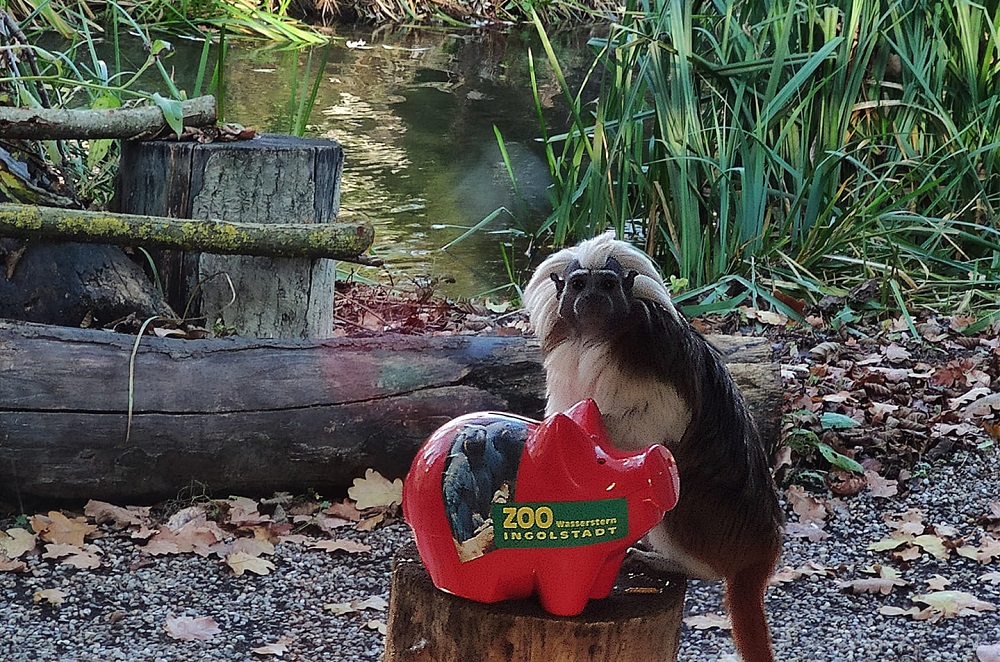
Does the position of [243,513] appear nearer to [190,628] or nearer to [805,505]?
[190,628]

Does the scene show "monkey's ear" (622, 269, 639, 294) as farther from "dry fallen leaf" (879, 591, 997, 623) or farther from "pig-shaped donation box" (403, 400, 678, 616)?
"dry fallen leaf" (879, 591, 997, 623)

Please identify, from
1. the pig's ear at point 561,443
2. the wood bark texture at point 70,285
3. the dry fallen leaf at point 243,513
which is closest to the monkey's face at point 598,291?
the pig's ear at point 561,443

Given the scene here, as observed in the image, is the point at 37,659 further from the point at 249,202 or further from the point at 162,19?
the point at 162,19

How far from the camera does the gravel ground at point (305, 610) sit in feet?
9.94

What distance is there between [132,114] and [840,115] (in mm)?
3520

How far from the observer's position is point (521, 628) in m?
2.02

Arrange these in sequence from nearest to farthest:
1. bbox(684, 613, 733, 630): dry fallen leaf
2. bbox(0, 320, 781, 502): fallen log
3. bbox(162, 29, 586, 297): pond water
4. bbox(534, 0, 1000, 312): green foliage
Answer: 1. bbox(684, 613, 733, 630): dry fallen leaf
2. bbox(0, 320, 781, 502): fallen log
3. bbox(534, 0, 1000, 312): green foliage
4. bbox(162, 29, 586, 297): pond water

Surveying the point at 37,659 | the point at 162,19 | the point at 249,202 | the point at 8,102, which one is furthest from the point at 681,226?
the point at 162,19

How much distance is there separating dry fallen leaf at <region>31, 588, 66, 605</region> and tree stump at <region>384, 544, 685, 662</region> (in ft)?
4.47

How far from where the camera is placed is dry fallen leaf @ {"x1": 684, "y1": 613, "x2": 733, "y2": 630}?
323cm

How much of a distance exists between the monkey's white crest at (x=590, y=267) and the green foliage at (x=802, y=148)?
10.3 ft

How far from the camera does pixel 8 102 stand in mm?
4621

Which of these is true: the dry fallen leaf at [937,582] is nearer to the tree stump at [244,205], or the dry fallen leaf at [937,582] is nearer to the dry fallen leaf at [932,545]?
the dry fallen leaf at [932,545]

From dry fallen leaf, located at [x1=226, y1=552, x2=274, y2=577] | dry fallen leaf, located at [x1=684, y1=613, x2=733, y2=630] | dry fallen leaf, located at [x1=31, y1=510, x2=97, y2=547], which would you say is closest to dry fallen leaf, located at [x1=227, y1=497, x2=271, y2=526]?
dry fallen leaf, located at [x1=226, y1=552, x2=274, y2=577]
